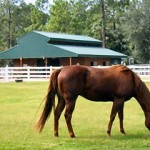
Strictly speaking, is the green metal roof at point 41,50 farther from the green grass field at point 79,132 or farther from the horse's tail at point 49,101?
the horse's tail at point 49,101

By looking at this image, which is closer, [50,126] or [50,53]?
[50,126]

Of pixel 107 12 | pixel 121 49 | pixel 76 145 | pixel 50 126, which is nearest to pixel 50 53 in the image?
pixel 121 49

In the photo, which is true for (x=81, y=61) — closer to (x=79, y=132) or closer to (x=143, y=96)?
(x=79, y=132)

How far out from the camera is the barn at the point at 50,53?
151ft

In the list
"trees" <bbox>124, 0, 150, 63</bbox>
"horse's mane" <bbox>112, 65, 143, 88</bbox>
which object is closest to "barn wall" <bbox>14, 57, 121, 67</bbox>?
A: "trees" <bbox>124, 0, 150, 63</bbox>

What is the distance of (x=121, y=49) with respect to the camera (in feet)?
226

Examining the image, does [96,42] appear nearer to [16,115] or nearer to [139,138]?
[16,115]

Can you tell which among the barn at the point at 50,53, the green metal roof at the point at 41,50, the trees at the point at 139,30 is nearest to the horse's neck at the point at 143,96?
the barn at the point at 50,53

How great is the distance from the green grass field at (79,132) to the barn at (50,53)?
30.1 metres

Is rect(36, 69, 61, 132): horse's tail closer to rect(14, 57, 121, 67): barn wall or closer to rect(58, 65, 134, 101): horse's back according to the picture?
rect(58, 65, 134, 101): horse's back

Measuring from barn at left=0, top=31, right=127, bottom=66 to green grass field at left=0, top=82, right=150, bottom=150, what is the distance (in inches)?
1186

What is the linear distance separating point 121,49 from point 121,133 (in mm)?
59837

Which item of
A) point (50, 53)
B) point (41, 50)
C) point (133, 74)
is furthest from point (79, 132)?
point (41, 50)

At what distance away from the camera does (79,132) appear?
9672 mm
